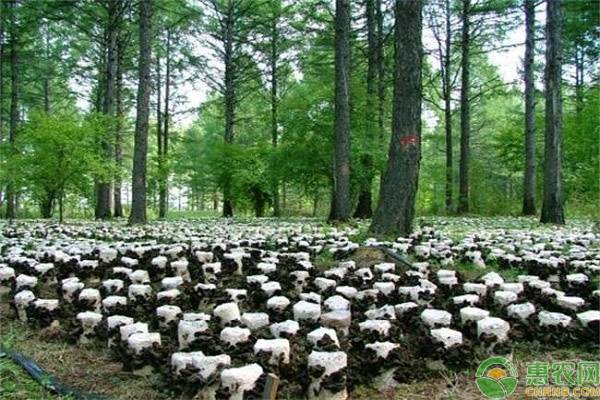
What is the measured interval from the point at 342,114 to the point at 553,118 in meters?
4.17

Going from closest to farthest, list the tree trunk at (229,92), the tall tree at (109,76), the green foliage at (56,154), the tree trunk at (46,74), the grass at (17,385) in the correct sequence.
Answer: the grass at (17,385), the green foliage at (56,154), the tall tree at (109,76), the tree trunk at (229,92), the tree trunk at (46,74)

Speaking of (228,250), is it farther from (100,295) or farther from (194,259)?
(100,295)

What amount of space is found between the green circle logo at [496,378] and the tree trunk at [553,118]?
8.52m

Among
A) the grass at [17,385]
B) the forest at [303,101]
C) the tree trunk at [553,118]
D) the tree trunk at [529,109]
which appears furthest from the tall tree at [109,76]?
the grass at [17,385]

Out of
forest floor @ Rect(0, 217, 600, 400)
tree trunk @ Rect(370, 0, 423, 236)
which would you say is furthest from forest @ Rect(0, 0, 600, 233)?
forest floor @ Rect(0, 217, 600, 400)

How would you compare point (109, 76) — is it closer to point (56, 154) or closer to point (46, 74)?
point (56, 154)

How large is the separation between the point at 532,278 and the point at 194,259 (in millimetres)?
2688

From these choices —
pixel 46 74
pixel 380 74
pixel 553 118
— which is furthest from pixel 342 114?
pixel 46 74

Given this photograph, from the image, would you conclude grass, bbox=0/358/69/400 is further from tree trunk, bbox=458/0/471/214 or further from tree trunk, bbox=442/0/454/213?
tree trunk, bbox=442/0/454/213

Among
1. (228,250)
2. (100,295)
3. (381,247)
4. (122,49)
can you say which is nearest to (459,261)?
(381,247)

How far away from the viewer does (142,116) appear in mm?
9984

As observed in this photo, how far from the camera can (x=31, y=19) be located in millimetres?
15836

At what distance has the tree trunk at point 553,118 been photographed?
32.4ft

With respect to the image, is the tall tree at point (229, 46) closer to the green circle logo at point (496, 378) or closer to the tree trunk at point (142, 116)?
Answer: the tree trunk at point (142, 116)
